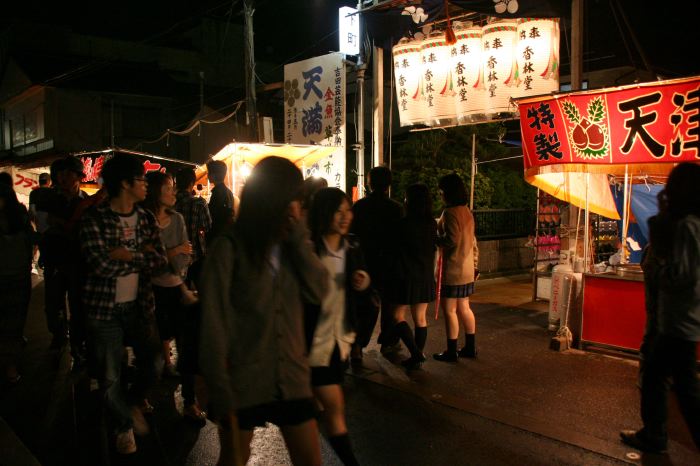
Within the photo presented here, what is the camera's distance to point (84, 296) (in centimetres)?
392

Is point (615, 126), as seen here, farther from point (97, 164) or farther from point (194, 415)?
point (97, 164)

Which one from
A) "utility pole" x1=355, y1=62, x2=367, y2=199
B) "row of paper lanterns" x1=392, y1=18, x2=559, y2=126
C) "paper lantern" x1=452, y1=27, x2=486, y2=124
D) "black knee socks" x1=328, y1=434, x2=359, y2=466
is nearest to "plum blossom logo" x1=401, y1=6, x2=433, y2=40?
"row of paper lanterns" x1=392, y1=18, x2=559, y2=126

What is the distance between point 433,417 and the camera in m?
5.00

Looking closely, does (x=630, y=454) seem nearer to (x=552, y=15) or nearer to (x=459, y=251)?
(x=459, y=251)

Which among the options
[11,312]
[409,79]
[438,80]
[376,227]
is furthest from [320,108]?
[11,312]

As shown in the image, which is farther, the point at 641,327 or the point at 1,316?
the point at 641,327

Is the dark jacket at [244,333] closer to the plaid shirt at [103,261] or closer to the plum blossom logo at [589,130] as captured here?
the plaid shirt at [103,261]

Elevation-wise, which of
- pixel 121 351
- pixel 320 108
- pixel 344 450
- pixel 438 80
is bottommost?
pixel 344 450

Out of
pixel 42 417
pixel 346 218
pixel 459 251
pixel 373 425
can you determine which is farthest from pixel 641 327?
pixel 42 417

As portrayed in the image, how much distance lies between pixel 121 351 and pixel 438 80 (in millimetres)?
6785

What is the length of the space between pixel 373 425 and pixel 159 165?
36.3 ft

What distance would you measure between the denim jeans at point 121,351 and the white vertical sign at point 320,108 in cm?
634

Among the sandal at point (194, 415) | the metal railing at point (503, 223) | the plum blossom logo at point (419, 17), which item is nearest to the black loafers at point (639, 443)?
the sandal at point (194, 415)

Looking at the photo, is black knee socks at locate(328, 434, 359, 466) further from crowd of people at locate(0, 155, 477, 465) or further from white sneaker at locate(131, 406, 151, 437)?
white sneaker at locate(131, 406, 151, 437)
